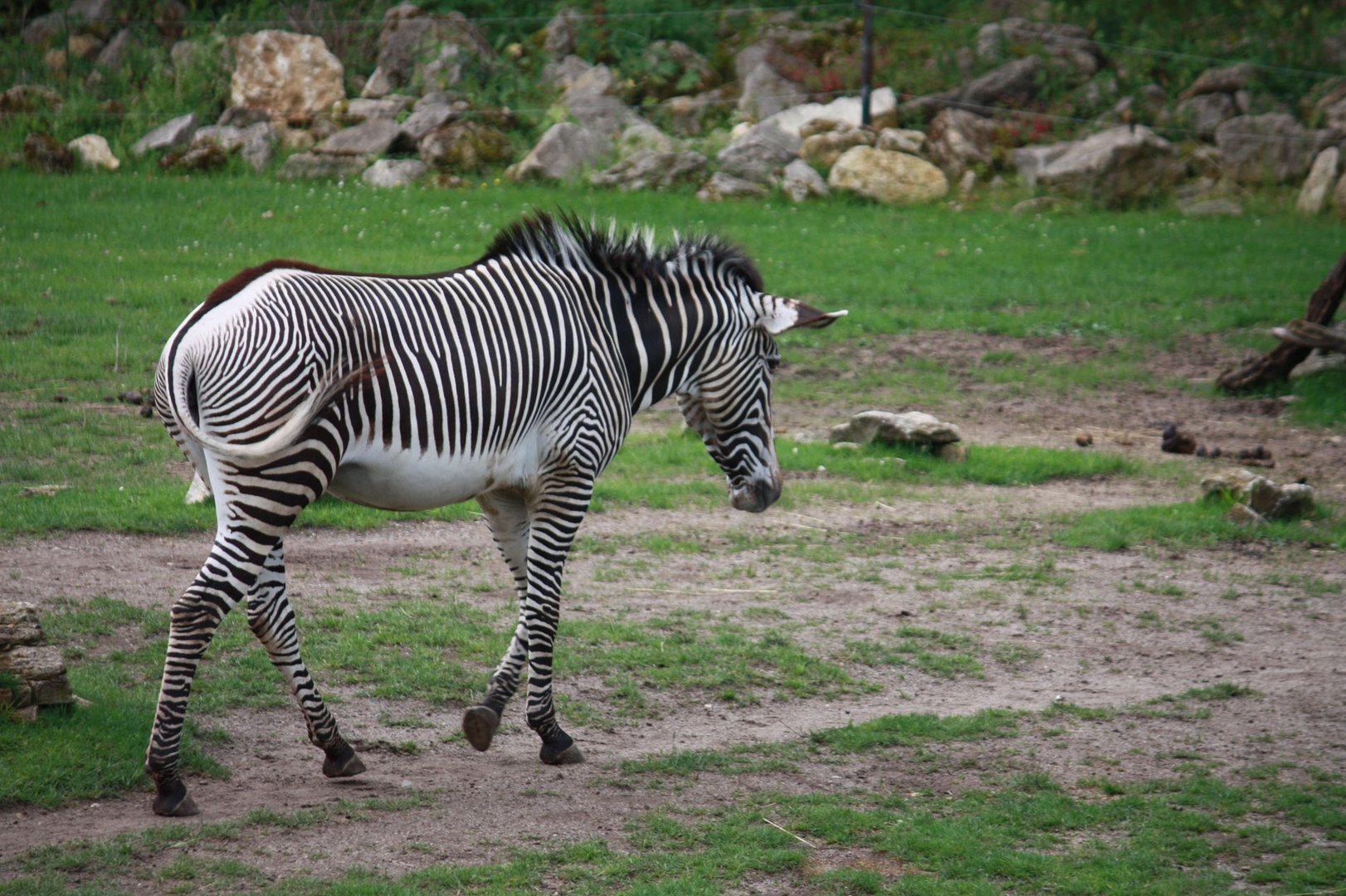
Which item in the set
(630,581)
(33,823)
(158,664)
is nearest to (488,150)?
(630,581)

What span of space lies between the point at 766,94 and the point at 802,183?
4.00 metres

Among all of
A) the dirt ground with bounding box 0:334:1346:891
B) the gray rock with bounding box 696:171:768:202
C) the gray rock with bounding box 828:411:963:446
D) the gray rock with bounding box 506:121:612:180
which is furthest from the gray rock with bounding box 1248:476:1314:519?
the gray rock with bounding box 506:121:612:180

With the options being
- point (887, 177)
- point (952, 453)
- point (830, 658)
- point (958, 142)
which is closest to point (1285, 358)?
point (952, 453)

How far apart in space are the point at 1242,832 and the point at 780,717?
219cm

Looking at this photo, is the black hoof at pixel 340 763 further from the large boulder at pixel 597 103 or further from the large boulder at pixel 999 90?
the large boulder at pixel 999 90

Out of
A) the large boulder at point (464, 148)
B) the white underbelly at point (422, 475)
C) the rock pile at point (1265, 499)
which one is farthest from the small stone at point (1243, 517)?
the large boulder at point (464, 148)

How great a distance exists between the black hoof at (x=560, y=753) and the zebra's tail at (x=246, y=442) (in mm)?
1898

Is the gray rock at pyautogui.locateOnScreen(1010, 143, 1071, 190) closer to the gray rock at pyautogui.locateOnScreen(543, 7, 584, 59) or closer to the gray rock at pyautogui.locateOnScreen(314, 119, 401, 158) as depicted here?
the gray rock at pyautogui.locateOnScreen(543, 7, 584, 59)

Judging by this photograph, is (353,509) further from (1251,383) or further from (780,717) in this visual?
(1251,383)

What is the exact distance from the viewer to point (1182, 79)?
23.8 meters

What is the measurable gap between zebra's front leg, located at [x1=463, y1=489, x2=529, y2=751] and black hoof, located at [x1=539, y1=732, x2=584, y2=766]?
26 cm

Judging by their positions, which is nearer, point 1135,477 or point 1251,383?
point 1135,477

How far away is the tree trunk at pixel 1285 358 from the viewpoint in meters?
12.7

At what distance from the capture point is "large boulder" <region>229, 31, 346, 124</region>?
67.5 feet
